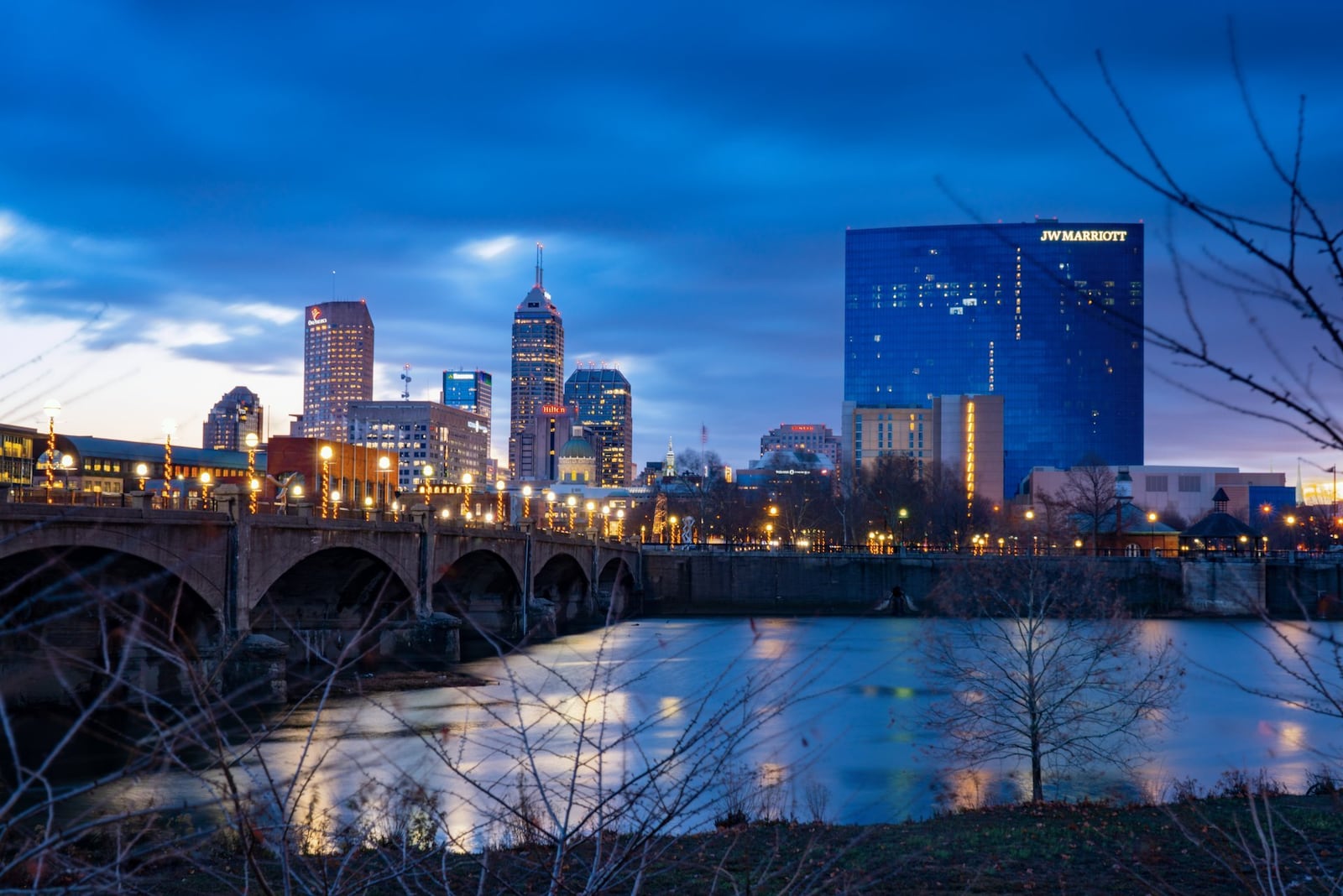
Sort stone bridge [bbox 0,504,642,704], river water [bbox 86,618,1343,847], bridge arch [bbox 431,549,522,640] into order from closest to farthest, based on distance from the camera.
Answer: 1. river water [bbox 86,618,1343,847]
2. stone bridge [bbox 0,504,642,704]
3. bridge arch [bbox 431,549,522,640]

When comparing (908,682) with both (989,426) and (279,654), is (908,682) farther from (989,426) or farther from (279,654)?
(989,426)

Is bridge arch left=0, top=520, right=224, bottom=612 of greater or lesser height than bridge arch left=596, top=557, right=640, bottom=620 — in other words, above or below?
above

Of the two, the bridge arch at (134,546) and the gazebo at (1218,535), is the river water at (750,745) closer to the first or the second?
the bridge arch at (134,546)

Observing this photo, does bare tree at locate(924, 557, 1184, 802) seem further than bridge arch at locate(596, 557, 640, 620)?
No

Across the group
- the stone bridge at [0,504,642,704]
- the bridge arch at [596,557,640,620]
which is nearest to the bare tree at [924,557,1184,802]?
the stone bridge at [0,504,642,704]

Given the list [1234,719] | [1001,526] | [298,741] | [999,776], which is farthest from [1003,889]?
[1001,526]

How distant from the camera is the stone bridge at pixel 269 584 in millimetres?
33062

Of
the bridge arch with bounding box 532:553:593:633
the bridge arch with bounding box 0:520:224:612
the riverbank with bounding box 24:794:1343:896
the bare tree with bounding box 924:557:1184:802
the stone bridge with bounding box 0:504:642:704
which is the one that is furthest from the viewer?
the bridge arch with bounding box 532:553:593:633

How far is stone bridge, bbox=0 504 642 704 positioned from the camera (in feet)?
108

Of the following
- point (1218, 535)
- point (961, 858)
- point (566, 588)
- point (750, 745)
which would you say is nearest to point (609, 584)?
point (566, 588)

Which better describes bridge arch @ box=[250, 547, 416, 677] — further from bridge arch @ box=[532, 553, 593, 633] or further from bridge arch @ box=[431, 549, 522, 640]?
bridge arch @ box=[532, 553, 593, 633]

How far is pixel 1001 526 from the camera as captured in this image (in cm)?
12812

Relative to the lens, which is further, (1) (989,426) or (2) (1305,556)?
(1) (989,426)

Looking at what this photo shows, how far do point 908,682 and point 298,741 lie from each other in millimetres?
25262
